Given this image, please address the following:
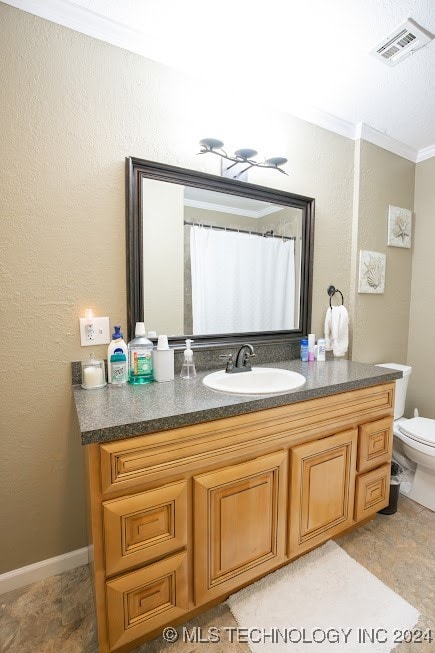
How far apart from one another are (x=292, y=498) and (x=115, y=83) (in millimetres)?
1885

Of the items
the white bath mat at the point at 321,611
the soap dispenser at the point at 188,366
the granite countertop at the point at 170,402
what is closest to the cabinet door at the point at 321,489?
the white bath mat at the point at 321,611

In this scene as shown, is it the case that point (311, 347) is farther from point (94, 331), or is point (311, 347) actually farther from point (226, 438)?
point (94, 331)

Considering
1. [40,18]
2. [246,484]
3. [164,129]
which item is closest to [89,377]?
[246,484]

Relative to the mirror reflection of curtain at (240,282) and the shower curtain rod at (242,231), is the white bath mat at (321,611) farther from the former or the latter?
the shower curtain rod at (242,231)

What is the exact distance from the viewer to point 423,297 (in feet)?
7.73

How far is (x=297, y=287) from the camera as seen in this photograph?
6.20ft

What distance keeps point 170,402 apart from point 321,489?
0.82m

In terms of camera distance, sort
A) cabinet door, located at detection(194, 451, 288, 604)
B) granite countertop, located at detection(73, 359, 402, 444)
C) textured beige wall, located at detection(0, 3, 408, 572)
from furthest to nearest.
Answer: textured beige wall, located at detection(0, 3, 408, 572) → cabinet door, located at detection(194, 451, 288, 604) → granite countertop, located at detection(73, 359, 402, 444)

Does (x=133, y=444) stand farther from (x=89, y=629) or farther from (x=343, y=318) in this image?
(x=343, y=318)

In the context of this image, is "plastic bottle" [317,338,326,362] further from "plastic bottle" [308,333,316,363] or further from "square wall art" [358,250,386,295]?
"square wall art" [358,250,386,295]

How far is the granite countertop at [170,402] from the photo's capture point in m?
0.91

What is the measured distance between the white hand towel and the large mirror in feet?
0.56

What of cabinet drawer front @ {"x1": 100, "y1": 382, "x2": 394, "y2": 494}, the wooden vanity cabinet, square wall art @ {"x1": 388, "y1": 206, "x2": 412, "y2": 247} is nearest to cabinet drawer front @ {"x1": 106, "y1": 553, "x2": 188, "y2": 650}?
the wooden vanity cabinet

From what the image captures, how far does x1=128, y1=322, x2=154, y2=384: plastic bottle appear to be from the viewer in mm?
1323
